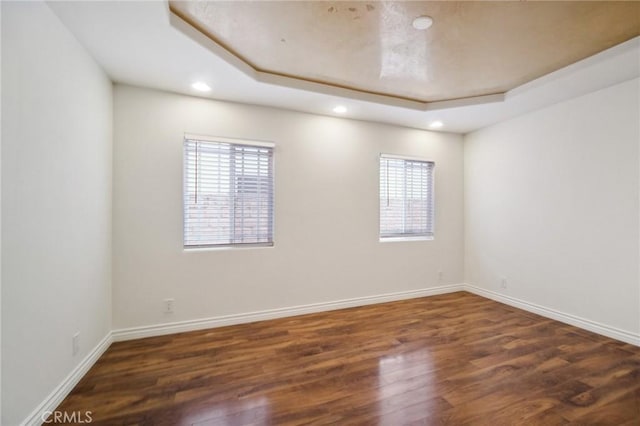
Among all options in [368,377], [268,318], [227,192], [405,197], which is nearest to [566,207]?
[405,197]

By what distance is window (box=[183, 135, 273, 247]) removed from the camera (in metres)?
2.83

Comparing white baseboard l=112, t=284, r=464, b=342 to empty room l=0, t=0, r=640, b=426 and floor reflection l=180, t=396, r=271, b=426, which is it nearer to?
empty room l=0, t=0, r=640, b=426

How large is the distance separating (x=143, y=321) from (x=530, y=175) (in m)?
4.64

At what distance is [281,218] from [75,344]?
197cm

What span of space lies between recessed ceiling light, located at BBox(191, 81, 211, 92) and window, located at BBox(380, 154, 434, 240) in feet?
7.50

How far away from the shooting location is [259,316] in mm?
3055

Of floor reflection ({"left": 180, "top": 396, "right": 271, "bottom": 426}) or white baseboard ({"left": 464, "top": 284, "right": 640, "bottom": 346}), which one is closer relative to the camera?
floor reflection ({"left": 180, "top": 396, "right": 271, "bottom": 426})

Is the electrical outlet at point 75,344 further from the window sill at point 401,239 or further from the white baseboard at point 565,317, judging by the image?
the white baseboard at point 565,317

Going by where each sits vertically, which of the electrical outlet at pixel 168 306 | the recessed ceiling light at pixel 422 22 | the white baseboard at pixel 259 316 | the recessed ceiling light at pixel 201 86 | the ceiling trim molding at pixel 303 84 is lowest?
the white baseboard at pixel 259 316

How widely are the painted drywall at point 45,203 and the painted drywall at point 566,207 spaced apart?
14.9 feet

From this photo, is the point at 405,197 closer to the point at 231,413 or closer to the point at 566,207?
the point at 566,207

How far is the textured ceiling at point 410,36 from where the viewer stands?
1.75 meters

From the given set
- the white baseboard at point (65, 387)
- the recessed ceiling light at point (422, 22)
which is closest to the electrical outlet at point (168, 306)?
the white baseboard at point (65, 387)

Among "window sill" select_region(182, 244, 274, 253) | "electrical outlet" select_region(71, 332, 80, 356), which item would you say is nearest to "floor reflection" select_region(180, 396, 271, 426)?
"electrical outlet" select_region(71, 332, 80, 356)
